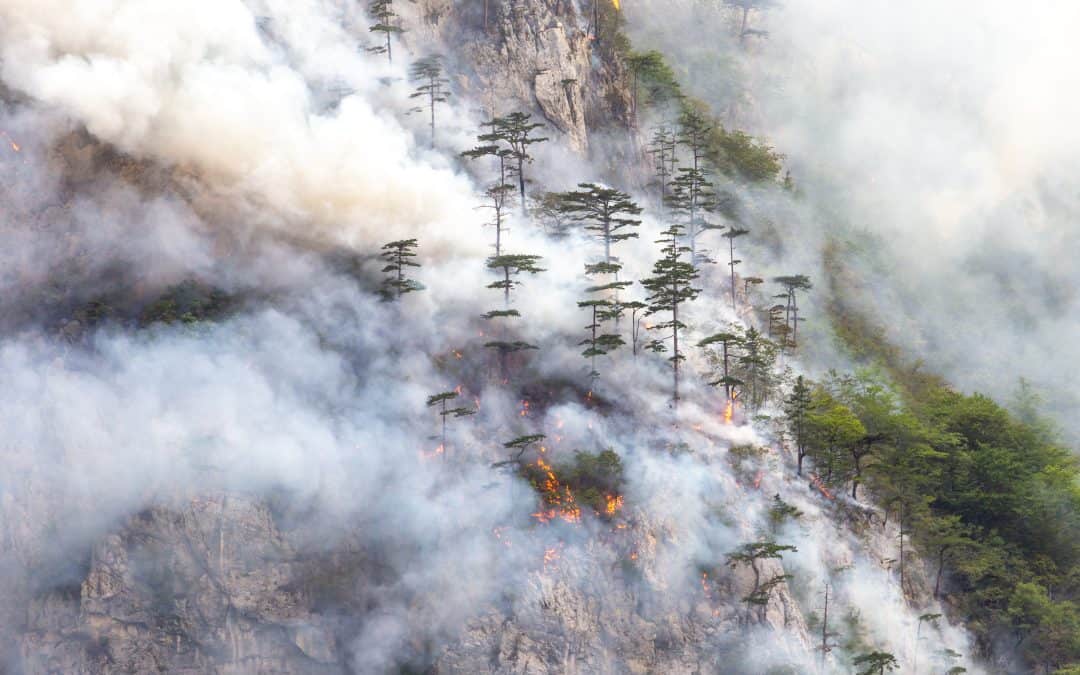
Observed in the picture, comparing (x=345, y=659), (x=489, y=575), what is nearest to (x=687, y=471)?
(x=489, y=575)

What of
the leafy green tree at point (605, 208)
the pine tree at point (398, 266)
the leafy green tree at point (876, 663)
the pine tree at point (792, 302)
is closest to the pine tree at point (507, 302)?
the pine tree at point (398, 266)

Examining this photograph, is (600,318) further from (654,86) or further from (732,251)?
(654,86)

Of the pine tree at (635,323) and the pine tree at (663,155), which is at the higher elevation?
the pine tree at (663,155)

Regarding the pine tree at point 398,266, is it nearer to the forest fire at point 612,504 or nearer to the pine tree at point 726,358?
the forest fire at point 612,504

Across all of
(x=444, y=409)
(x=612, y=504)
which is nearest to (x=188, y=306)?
(x=444, y=409)

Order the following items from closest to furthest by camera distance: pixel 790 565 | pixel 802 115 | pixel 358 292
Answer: pixel 790 565
pixel 358 292
pixel 802 115

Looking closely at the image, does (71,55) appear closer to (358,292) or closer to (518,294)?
(358,292)
